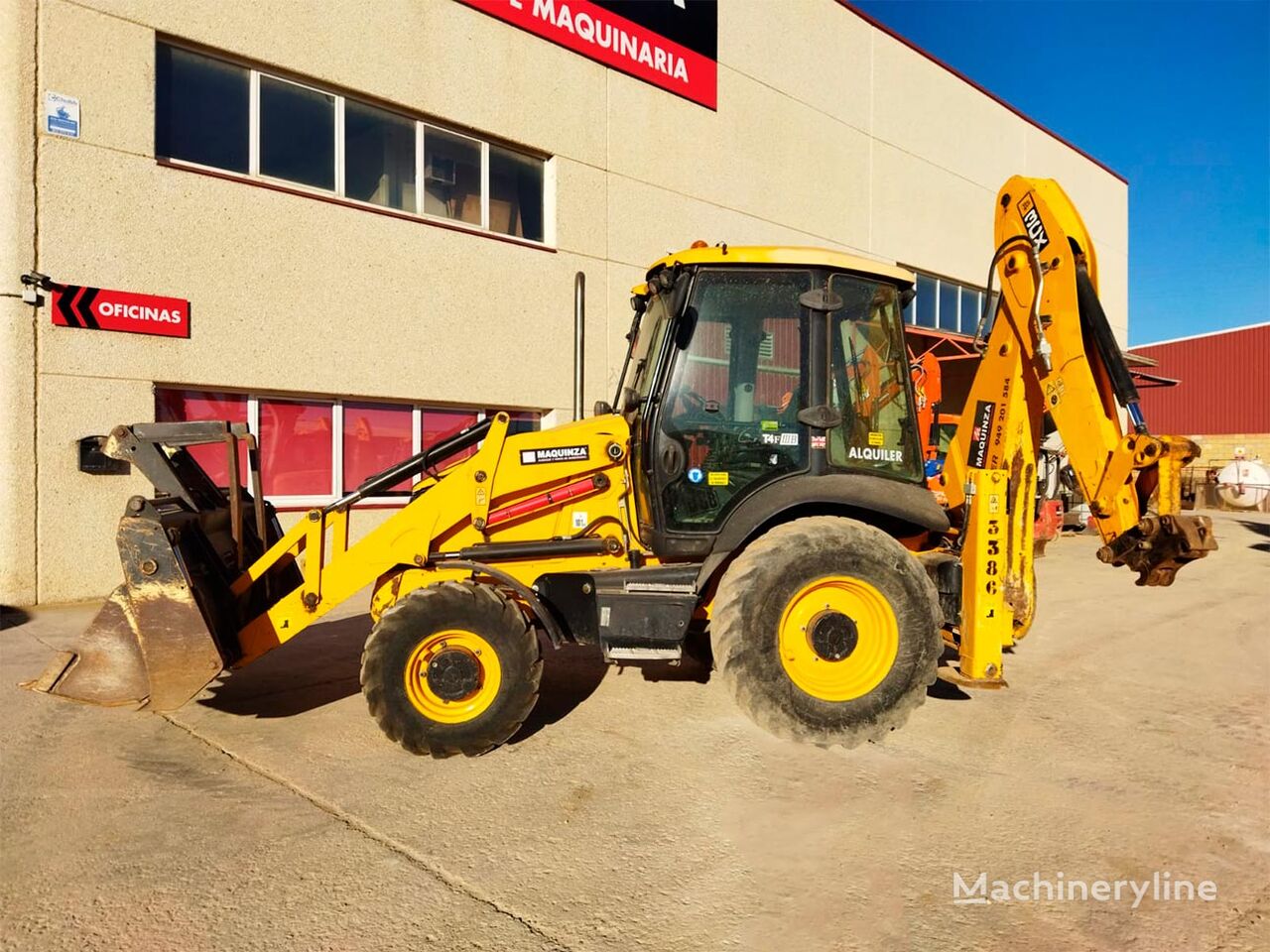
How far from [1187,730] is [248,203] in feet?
29.4

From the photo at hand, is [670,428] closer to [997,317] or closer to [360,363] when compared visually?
[997,317]

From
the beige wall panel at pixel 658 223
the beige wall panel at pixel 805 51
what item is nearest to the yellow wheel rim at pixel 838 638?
the beige wall panel at pixel 658 223

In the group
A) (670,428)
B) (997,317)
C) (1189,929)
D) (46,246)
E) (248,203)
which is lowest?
(1189,929)

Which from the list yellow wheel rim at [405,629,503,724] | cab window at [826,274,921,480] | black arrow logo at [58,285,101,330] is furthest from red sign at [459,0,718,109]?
yellow wheel rim at [405,629,503,724]

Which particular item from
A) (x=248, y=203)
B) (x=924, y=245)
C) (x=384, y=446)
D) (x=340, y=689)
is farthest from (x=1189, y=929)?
(x=924, y=245)

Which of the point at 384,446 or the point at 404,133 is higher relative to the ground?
the point at 404,133

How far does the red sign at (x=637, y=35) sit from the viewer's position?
1012cm

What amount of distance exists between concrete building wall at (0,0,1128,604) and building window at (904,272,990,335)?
6.94ft

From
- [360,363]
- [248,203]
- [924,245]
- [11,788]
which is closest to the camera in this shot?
[11,788]

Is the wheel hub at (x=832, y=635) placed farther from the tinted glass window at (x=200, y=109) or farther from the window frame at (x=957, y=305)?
the window frame at (x=957, y=305)

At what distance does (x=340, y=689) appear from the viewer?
196 inches

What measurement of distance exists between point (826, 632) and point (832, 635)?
0.04 m

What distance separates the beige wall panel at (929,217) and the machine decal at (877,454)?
1159 cm

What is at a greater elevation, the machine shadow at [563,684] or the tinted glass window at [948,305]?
the tinted glass window at [948,305]
